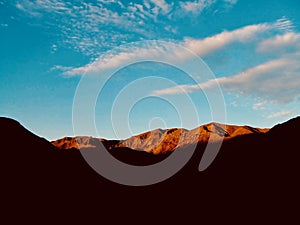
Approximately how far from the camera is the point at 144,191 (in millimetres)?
41750

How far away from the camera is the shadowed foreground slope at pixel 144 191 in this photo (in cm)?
2612

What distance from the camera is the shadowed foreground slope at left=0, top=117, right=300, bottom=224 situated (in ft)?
85.7

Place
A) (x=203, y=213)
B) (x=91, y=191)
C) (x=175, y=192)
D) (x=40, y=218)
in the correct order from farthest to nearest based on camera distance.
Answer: (x=175, y=192)
(x=91, y=191)
(x=203, y=213)
(x=40, y=218)

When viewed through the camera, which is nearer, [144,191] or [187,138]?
[144,191]

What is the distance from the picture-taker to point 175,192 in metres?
41.2

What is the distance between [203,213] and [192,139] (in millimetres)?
93883

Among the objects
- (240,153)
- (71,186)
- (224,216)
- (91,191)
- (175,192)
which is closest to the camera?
(224,216)

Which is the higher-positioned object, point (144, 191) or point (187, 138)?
point (187, 138)

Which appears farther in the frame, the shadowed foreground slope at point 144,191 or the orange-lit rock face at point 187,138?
the orange-lit rock face at point 187,138

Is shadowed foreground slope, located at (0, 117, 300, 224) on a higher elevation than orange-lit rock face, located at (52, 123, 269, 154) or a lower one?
lower

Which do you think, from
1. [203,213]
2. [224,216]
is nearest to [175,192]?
[203,213]

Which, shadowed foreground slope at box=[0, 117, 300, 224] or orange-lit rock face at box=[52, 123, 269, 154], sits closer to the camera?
shadowed foreground slope at box=[0, 117, 300, 224]

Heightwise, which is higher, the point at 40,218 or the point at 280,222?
the point at 40,218

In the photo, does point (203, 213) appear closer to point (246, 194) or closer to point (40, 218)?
point (246, 194)
